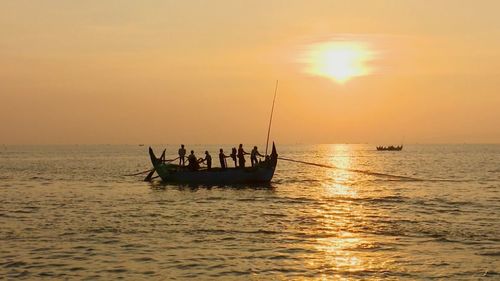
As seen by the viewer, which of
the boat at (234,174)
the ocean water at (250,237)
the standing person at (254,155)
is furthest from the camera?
the standing person at (254,155)

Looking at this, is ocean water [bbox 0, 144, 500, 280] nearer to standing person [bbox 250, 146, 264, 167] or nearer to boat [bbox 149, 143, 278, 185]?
boat [bbox 149, 143, 278, 185]

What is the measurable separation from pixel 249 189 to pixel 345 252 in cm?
2170

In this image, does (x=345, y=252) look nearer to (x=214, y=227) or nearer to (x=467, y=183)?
(x=214, y=227)

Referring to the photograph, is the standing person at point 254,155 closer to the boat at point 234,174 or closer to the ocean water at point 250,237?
the boat at point 234,174

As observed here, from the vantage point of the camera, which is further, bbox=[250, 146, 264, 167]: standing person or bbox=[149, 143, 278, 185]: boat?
bbox=[250, 146, 264, 167]: standing person

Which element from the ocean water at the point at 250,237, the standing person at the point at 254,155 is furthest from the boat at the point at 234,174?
the ocean water at the point at 250,237

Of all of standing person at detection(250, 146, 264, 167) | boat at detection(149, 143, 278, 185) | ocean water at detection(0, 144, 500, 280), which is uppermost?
standing person at detection(250, 146, 264, 167)

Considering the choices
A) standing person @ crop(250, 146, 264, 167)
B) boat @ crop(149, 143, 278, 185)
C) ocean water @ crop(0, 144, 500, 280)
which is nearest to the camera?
ocean water @ crop(0, 144, 500, 280)

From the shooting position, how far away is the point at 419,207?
94.2 feet

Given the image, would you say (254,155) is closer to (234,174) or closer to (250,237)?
(234,174)

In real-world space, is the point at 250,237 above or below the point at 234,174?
below

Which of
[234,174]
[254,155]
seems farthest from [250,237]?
[254,155]

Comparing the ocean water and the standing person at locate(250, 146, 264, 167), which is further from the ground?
the standing person at locate(250, 146, 264, 167)

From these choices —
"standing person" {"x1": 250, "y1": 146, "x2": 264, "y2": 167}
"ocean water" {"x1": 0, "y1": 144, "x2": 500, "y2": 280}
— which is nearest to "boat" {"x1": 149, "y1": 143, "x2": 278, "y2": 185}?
"standing person" {"x1": 250, "y1": 146, "x2": 264, "y2": 167}
